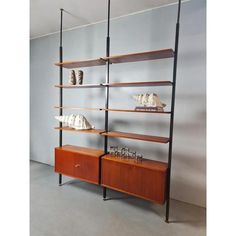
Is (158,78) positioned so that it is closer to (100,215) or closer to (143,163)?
(143,163)

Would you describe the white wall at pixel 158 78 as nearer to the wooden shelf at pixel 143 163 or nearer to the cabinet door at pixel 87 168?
the wooden shelf at pixel 143 163

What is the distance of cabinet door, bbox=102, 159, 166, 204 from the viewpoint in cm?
189

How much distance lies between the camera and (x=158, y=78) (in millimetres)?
2393

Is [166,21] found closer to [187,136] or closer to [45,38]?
[187,136]

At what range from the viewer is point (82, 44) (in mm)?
2979

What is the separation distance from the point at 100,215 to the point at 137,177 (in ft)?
2.00

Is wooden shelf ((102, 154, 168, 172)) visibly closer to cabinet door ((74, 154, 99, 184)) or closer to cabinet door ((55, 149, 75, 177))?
cabinet door ((74, 154, 99, 184))

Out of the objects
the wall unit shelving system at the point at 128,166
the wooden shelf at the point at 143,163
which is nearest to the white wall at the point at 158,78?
the wall unit shelving system at the point at 128,166

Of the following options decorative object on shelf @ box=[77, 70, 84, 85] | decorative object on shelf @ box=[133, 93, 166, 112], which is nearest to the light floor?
decorative object on shelf @ box=[133, 93, 166, 112]

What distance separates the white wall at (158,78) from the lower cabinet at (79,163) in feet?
1.71

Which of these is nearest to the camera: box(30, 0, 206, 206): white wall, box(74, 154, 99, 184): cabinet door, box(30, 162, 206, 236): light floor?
box(30, 162, 206, 236): light floor

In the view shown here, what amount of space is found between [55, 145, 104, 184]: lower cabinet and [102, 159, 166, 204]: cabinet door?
0.46ft

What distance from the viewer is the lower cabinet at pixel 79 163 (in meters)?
2.32
